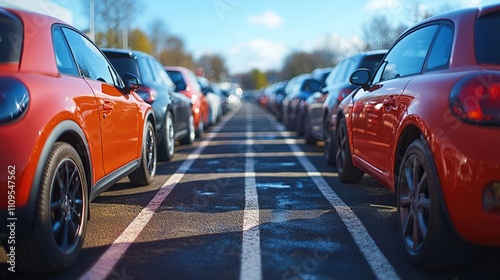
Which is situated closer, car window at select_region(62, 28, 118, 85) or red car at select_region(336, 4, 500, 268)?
red car at select_region(336, 4, 500, 268)

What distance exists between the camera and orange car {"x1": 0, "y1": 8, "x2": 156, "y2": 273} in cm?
280

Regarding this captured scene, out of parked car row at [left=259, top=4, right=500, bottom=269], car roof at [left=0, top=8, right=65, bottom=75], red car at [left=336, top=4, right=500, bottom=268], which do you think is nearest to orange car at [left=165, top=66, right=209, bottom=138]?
parked car row at [left=259, top=4, right=500, bottom=269]

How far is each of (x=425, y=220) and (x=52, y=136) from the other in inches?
90.7

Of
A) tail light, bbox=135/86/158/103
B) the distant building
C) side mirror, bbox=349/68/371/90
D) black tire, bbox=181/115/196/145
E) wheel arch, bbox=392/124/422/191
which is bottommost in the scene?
black tire, bbox=181/115/196/145

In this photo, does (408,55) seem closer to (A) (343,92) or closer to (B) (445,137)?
(B) (445,137)

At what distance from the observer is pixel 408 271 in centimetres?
326

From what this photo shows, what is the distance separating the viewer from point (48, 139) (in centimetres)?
298

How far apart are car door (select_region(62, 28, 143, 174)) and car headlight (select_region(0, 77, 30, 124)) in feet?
3.82

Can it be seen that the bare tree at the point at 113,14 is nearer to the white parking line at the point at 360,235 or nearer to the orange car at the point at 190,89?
the orange car at the point at 190,89

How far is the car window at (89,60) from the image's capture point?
161 inches

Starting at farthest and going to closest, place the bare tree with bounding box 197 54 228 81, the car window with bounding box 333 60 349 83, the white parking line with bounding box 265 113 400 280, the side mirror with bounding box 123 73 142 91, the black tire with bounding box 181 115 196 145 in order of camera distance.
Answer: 1. the bare tree with bounding box 197 54 228 81
2. the black tire with bounding box 181 115 196 145
3. the car window with bounding box 333 60 349 83
4. the side mirror with bounding box 123 73 142 91
5. the white parking line with bounding box 265 113 400 280

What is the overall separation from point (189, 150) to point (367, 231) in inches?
245

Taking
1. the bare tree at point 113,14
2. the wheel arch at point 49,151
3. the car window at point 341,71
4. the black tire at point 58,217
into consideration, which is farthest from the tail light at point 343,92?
the bare tree at point 113,14

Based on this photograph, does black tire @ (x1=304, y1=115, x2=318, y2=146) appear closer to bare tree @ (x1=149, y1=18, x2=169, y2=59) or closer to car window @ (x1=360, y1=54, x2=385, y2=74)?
car window @ (x1=360, y1=54, x2=385, y2=74)
